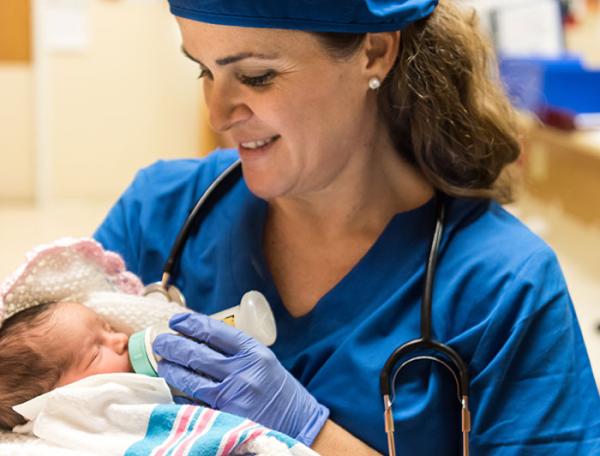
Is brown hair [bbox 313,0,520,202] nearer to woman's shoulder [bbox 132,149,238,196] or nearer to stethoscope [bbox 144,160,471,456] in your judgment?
stethoscope [bbox 144,160,471,456]

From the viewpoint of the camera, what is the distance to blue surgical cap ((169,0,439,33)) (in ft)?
4.12

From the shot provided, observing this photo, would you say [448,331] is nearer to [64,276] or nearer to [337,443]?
[337,443]

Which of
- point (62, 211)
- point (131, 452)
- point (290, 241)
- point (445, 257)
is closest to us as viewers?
point (131, 452)

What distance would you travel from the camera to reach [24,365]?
4.41 ft

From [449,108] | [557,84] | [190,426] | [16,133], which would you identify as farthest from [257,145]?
[16,133]

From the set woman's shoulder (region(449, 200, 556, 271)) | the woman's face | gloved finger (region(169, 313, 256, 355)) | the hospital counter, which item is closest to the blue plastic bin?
the hospital counter

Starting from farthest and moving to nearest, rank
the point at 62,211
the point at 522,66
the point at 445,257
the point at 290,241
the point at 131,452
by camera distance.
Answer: the point at 62,211 < the point at 522,66 < the point at 290,241 < the point at 445,257 < the point at 131,452

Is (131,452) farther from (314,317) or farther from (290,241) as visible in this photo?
(290,241)

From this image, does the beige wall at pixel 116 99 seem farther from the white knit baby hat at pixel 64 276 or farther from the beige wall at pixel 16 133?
the white knit baby hat at pixel 64 276

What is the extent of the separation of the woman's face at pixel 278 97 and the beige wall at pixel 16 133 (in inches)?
154

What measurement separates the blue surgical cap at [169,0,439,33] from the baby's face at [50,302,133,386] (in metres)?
0.52

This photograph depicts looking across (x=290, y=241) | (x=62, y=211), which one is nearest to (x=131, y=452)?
(x=290, y=241)

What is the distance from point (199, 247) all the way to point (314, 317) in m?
0.29

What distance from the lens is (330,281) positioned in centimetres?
151
